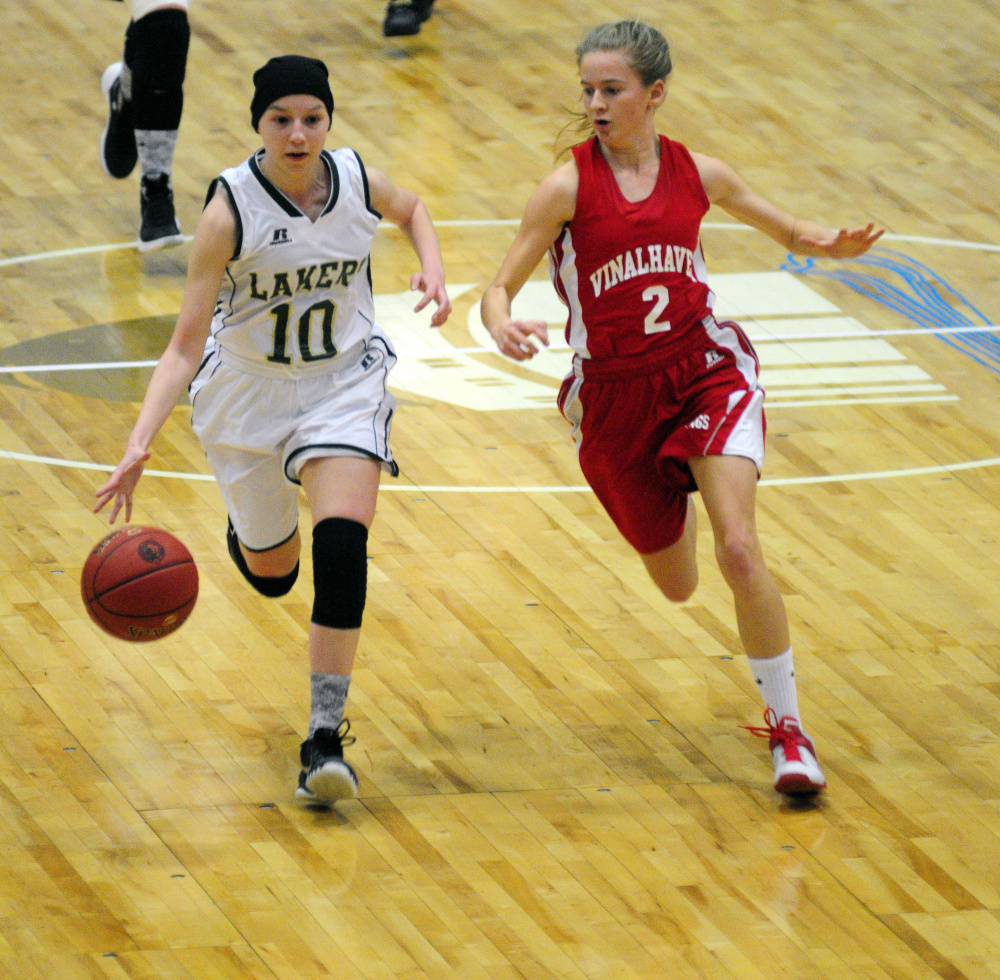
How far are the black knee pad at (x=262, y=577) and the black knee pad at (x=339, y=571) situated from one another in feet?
2.31

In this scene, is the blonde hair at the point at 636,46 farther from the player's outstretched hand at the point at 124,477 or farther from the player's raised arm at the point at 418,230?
the player's outstretched hand at the point at 124,477

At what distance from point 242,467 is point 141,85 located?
142 inches

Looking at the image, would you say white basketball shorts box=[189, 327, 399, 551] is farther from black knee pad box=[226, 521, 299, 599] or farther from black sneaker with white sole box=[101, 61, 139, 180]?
black sneaker with white sole box=[101, 61, 139, 180]

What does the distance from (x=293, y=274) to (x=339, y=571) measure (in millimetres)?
695

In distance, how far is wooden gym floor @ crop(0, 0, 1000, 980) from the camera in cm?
397

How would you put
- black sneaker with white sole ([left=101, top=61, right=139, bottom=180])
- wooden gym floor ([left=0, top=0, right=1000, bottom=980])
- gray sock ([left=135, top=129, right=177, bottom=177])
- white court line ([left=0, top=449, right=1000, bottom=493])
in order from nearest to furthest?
wooden gym floor ([left=0, top=0, right=1000, bottom=980]) → white court line ([left=0, top=449, right=1000, bottom=493]) → gray sock ([left=135, top=129, right=177, bottom=177]) → black sneaker with white sole ([left=101, top=61, right=139, bottom=180])

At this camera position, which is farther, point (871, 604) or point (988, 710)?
point (871, 604)

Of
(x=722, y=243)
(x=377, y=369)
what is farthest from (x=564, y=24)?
(x=377, y=369)

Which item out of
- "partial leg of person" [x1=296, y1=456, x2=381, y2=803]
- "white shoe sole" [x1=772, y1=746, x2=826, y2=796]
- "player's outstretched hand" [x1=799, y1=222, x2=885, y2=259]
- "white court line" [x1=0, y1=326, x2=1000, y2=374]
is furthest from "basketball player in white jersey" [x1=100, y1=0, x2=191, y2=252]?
"white shoe sole" [x1=772, y1=746, x2=826, y2=796]

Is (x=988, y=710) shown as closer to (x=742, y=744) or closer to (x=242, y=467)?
(x=742, y=744)

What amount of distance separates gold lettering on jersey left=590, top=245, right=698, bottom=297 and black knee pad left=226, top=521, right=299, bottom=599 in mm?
1142

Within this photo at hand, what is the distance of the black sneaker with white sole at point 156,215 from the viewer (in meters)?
7.86

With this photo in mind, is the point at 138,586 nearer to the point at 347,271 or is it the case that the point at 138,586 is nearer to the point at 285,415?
the point at 285,415

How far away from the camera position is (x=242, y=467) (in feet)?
15.3
